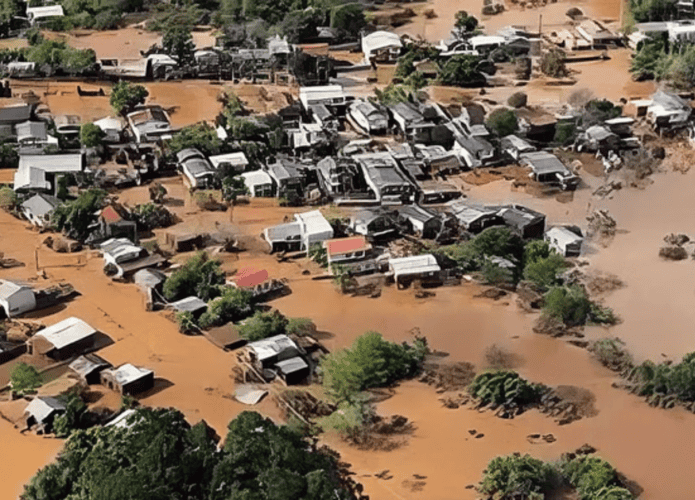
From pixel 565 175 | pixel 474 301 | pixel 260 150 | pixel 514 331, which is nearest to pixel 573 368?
pixel 514 331

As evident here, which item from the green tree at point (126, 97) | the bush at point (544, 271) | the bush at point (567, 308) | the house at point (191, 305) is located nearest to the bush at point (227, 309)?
the house at point (191, 305)

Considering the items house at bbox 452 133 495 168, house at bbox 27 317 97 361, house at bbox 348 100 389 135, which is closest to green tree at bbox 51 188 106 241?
house at bbox 27 317 97 361

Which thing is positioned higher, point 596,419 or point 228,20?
point 228,20

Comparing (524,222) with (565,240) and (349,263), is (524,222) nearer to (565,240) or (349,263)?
(565,240)

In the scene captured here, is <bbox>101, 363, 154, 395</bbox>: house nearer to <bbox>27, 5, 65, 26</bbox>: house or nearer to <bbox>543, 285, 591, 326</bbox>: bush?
<bbox>543, 285, 591, 326</bbox>: bush

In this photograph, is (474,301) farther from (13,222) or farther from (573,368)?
(13,222)

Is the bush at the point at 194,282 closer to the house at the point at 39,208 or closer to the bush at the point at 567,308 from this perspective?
the house at the point at 39,208

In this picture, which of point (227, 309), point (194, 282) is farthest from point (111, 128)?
point (227, 309)
